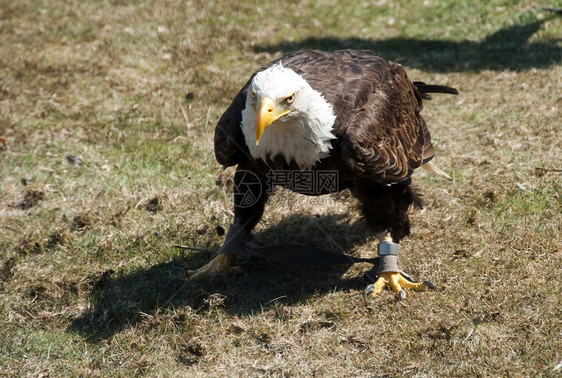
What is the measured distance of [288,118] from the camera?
3.81 metres

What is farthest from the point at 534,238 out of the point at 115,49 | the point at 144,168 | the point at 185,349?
the point at 115,49

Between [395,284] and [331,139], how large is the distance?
3.71ft

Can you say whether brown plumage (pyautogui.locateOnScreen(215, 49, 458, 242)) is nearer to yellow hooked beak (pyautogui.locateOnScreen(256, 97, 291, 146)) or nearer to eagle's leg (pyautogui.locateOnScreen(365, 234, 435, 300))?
eagle's leg (pyautogui.locateOnScreen(365, 234, 435, 300))

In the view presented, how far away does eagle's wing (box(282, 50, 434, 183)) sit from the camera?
4.00 m

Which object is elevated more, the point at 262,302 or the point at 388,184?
the point at 388,184

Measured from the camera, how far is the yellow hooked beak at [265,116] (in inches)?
140

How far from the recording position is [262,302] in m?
4.33

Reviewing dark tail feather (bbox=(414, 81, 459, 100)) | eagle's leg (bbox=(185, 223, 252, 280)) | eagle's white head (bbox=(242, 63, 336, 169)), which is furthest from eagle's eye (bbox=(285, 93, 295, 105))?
dark tail feather (bbox=(414, 81, 459, 100))

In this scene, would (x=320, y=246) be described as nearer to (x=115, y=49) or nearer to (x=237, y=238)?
(x=237, y=238)

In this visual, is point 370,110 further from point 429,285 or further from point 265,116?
point 429,285

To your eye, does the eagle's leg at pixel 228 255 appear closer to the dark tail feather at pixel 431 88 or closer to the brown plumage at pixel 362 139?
the brown plumage at pixel 362 139

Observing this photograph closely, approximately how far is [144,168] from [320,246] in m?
1.87

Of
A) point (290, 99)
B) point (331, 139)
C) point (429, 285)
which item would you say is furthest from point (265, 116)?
point (429, 285)

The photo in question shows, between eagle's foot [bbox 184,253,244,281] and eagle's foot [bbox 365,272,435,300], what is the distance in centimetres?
97
